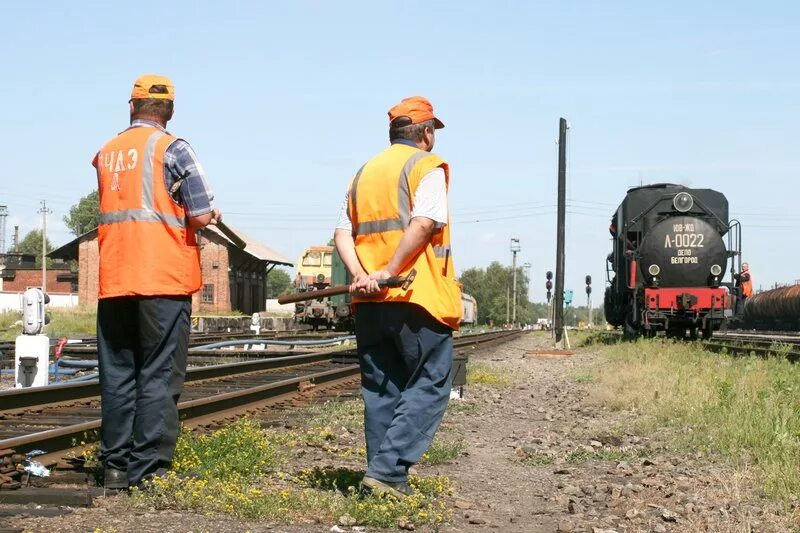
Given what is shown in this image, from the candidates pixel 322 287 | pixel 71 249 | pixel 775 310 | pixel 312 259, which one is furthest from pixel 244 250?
pixel 775 310

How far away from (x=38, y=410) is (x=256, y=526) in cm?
455

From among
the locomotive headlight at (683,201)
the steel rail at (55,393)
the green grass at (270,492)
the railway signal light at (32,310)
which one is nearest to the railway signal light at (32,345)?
the railway signal light at (32,310)

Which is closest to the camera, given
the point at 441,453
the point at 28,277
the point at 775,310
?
the point at 441,453

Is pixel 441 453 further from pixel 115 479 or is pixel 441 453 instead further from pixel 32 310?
pixel 32 310

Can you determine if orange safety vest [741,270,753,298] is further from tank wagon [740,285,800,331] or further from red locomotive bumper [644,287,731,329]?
tank wagon [740,285,800,331]

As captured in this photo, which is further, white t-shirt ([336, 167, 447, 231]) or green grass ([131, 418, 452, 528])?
white t-shirt ([336, 167, 447, 231])

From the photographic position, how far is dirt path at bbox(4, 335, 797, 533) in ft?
14.5

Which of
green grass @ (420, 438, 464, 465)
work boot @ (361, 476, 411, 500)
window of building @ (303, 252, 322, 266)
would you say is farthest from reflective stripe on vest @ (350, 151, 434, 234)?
window of building @ (303, 252, 322, 266)

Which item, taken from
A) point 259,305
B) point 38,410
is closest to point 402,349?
point 38,410

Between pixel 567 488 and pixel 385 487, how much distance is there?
1.41 m

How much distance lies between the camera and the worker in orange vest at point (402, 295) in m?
4.84

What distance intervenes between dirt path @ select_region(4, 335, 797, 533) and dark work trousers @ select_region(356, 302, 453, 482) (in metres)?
0.41

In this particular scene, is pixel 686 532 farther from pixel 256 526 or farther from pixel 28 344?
pixel 28 344

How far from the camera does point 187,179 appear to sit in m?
5.15
